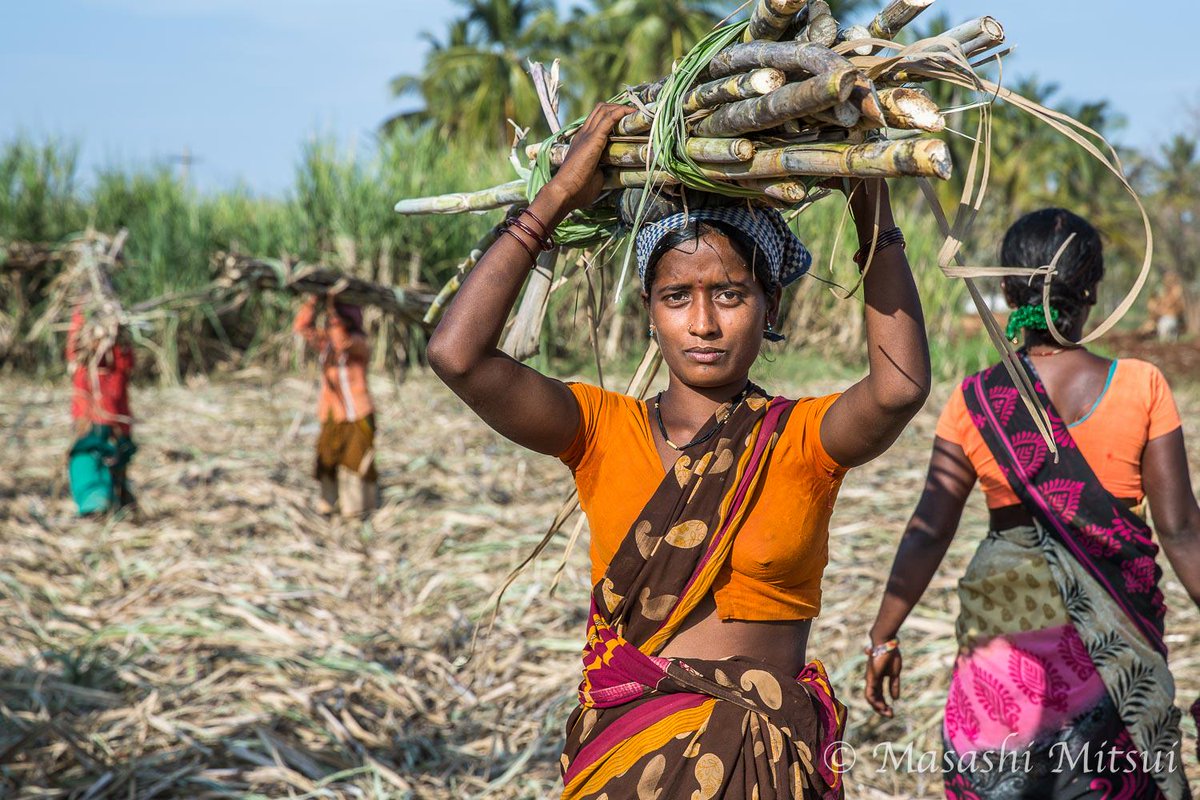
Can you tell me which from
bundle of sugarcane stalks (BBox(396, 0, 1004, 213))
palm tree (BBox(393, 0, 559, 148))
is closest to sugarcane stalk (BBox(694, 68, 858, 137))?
bundle of sugarcane stalks (BBox(396, 0, 1004, 213))

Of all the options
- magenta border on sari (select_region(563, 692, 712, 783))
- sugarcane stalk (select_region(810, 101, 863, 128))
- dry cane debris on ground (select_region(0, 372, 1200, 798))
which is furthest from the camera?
dry cane debris on ground (select_region(0, 372, 1200, 798))

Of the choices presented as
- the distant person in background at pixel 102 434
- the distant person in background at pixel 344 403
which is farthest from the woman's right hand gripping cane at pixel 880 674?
the distant person in background at pixel 102 434

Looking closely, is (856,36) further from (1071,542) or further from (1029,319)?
(1071,542)

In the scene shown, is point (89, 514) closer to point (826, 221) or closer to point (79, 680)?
point (79, 680)

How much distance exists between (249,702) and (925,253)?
1047 cm

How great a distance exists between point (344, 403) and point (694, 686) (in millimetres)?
5064

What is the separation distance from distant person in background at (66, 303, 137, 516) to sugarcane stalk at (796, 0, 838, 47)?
5.72 m

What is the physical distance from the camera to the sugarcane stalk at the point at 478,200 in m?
2.14

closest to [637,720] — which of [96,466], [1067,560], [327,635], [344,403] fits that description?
[1067,560]

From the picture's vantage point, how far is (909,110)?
145 cm

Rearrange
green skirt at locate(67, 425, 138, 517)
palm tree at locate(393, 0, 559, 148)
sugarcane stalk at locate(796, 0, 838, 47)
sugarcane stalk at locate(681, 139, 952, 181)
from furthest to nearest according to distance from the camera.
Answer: palm tree at locate(393, 0, 559, 148), green skirt at locate(67, 425, 138, 517), sugarcane stalk at locate(796, 0, 838, 47), sugarcane stalk at locate(681, 139, 952, 181)

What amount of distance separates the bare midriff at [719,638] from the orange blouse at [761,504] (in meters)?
0.03

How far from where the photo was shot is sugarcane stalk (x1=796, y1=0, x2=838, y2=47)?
5.15ft

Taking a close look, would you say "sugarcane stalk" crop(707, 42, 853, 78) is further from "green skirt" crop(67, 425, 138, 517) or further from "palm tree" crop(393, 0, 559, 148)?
"palm tree" crop(393, 0, 559, 148)
